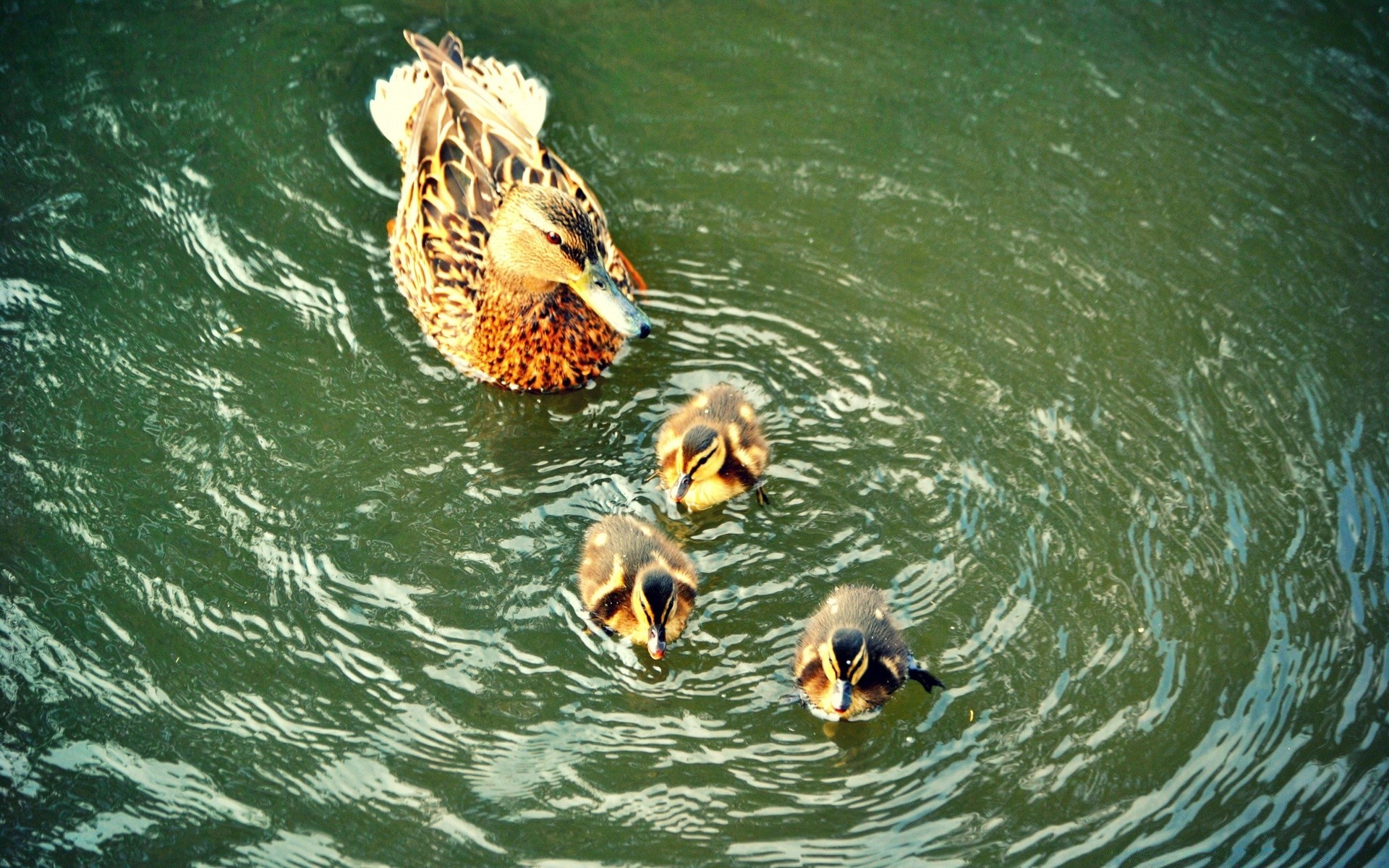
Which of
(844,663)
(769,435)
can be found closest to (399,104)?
(769,435)

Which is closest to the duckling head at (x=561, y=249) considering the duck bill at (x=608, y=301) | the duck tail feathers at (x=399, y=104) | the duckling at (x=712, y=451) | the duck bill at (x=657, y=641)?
the duck bill at (x=608, y=301)

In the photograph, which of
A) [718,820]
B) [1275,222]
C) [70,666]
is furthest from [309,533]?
[1275,222]

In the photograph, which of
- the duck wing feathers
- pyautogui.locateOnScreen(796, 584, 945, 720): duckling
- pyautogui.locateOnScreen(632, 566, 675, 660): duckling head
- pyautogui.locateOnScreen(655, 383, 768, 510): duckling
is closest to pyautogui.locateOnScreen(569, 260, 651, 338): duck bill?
the duck wing feathers

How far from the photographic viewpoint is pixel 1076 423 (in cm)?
414

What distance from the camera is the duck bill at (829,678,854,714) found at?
3264 mm

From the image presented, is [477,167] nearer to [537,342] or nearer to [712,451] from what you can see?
[537,342]

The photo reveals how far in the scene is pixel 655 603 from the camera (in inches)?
134

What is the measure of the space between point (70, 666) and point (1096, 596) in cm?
275

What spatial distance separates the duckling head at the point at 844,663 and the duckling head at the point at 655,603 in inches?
16.2

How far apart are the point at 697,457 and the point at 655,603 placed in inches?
18.7

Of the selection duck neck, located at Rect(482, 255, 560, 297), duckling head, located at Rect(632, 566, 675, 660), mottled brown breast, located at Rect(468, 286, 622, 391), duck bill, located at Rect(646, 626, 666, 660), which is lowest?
duck bill, located at Rect(646, 626, 666, 660)

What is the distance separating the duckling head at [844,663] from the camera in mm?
3217

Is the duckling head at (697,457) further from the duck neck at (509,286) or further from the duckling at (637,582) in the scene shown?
the duck neck at (509,286)

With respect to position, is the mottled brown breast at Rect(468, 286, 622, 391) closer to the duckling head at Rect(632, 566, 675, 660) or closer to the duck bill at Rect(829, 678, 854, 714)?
the duckling head at Rect(632, 566, 675, 660)
